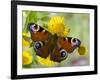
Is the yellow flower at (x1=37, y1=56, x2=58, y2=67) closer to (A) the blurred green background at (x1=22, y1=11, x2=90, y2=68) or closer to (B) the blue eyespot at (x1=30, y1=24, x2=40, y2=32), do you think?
(A) the blurred green background at (x1=22, y1=11, x2=90, y2=68)

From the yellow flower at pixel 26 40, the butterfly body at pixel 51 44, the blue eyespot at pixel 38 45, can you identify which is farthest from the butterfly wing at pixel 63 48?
the yellow flower at pixel 26 40

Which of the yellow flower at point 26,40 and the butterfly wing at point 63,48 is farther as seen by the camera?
the butterfly wing at point 63,48

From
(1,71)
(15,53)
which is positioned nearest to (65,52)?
(15,53)

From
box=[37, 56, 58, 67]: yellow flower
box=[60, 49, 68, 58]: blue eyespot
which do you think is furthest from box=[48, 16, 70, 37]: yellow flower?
box=[37, 56, 58, 67]: yellow flower

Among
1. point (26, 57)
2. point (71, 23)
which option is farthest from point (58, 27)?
point (26, 57)

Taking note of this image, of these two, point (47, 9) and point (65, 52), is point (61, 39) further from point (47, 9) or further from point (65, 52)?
point (47, 9)

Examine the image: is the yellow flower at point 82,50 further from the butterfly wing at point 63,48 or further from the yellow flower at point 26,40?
the yellow flower at point 26,40

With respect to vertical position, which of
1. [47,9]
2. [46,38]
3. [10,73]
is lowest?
[10,73]
